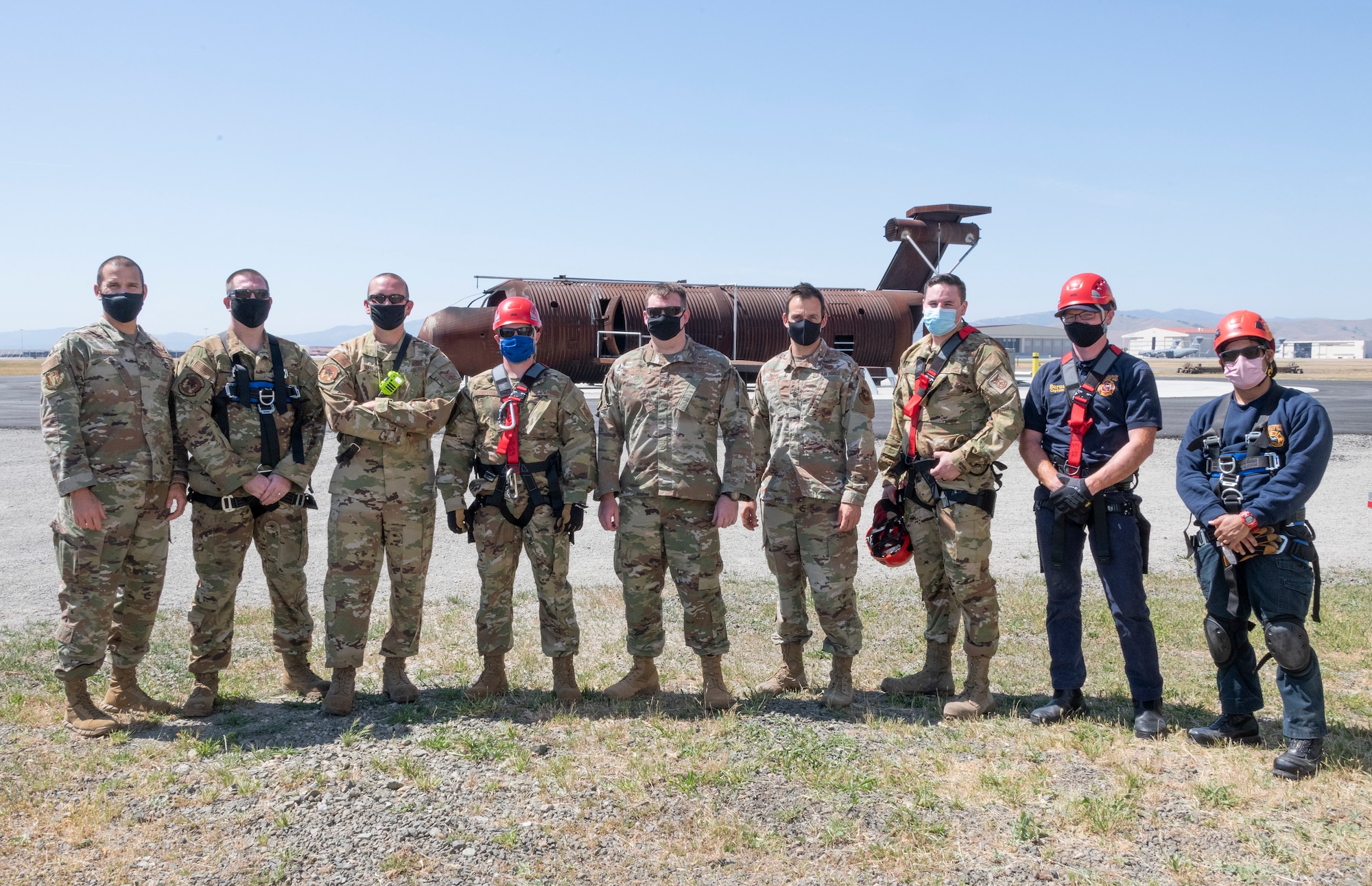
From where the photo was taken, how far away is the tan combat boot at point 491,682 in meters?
5.83

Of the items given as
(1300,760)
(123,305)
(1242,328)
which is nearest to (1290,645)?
(1300,760)

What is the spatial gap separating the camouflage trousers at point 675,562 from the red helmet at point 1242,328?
2.90 m

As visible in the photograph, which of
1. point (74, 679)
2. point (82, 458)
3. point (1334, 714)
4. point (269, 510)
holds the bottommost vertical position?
point (1334, 714)

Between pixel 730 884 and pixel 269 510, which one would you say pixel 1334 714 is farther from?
pixel 269 510

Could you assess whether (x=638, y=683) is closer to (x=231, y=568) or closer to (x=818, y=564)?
(x=818, y=564)

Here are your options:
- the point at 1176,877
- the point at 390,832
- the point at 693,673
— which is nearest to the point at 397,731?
the point at 390,832

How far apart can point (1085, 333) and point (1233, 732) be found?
7.49ft

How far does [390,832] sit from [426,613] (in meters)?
4.10

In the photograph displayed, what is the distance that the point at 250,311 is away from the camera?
5715 mm

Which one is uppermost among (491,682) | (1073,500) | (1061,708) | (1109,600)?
(1073,500)

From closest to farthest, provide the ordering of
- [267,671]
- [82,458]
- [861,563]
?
1. [82,458]
2. [267,671]
3. [861,563]

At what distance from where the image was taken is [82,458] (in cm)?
529

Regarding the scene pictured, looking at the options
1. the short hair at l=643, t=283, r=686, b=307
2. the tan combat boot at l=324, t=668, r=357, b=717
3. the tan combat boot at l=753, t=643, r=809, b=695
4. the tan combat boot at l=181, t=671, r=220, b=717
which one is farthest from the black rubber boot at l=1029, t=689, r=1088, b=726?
the tan combat boot at l=181, t=671, r=220, b=717

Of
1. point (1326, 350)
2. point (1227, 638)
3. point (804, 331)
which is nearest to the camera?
point (1227, 638)
